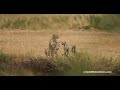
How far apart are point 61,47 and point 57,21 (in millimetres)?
319

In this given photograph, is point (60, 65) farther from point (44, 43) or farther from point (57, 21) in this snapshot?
point (57, 21)

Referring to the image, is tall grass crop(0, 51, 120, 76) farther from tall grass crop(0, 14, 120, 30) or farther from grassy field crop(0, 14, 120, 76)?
tall grass crop(0, 14, 120, 30)

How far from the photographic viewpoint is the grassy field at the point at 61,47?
4586mm

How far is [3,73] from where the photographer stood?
15.0ft

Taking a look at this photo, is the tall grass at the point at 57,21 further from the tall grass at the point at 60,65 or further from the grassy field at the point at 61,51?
the tall grass at the point at 60,65

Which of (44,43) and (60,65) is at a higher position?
(44,43)

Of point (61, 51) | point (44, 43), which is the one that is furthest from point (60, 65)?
point (44, 43)

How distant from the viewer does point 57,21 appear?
4621 mm

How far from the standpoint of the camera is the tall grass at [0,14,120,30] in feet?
15.1

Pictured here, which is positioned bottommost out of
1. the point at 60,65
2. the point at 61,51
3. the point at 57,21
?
the point at 60,65

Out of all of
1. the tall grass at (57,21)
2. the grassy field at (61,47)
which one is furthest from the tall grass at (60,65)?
the tall grass at (57,21)

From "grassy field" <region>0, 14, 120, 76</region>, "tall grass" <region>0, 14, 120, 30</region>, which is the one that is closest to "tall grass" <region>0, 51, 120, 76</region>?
"grassy field" <region>0, 14, 120, 76</region>

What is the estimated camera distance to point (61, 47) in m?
4.61
